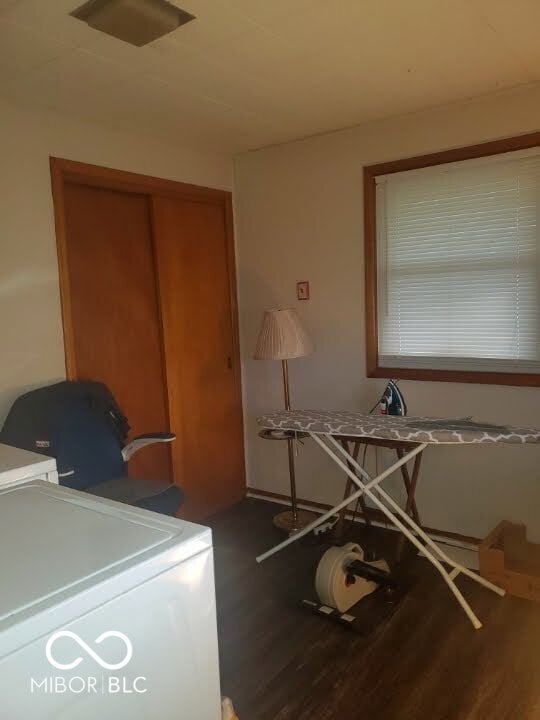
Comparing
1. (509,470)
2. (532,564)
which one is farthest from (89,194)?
(532,564)

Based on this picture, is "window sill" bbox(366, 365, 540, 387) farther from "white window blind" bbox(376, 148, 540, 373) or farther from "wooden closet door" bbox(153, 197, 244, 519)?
"wooden closet door" bbox(153, 197, 244, 519)

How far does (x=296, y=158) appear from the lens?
3445mm

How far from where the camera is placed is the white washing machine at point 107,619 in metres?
0.85

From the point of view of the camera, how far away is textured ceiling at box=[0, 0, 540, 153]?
189cm

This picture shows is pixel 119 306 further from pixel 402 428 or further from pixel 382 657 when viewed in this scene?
pixel 382 657

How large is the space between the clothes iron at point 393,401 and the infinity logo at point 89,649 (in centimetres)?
223

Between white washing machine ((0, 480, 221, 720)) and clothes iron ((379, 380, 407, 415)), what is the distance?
198 cm

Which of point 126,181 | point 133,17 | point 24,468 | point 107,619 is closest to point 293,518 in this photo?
point 24,468

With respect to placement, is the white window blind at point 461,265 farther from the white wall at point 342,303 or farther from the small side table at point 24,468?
the small side table at point 24,468

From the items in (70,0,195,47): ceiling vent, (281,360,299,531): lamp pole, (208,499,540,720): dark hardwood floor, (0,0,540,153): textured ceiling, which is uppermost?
(0,0,540,153): textured ceiling

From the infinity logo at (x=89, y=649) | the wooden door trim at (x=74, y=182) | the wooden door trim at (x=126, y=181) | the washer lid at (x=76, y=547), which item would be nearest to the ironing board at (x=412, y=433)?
the wooden door trim at (x=74, y=182)

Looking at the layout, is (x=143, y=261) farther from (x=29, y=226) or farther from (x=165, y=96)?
(x=165, y=96)

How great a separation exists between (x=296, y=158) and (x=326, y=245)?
582 mm

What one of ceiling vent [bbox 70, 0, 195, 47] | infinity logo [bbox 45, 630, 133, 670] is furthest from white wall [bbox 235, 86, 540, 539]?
infinity logo [bbox 45, 630, 133, 670]
